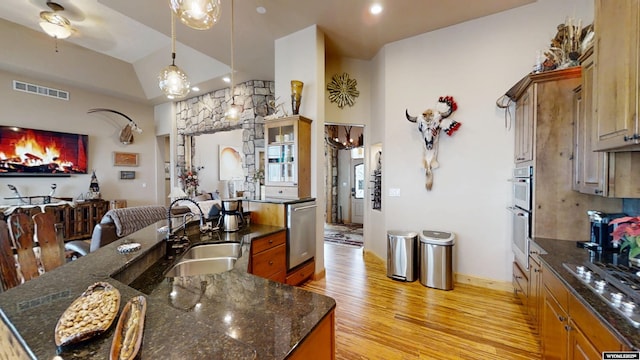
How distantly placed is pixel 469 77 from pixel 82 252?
509cm

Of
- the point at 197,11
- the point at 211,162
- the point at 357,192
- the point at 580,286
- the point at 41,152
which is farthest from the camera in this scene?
the point at 211,162

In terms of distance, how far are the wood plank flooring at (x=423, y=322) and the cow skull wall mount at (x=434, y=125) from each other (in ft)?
4.81

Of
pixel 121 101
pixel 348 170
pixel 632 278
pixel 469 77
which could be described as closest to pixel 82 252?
pixel 632 278

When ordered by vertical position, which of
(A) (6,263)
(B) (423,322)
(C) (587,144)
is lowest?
(B) (423,322)

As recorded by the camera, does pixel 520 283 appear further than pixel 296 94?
No

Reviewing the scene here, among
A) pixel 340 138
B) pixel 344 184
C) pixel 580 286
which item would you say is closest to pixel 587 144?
pixel 580 286

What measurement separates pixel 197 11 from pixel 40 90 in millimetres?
6254

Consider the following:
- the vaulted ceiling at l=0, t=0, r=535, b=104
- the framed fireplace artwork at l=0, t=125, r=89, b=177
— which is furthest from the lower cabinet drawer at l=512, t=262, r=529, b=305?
the framed fireplace artwork at l=0, t=125, r=89, b=177

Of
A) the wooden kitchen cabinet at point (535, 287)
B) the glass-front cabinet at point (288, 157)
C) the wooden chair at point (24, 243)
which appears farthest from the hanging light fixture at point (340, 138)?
the wooden chair at point (24, 243)

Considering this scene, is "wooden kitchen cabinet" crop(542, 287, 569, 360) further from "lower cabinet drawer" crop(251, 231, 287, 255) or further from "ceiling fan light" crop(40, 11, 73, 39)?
"ceiling fan light" crop(40, 11, 73, 39)

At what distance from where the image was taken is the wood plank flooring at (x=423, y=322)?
79.3 inches

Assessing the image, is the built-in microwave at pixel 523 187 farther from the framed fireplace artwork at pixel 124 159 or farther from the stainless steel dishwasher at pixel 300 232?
the framed fireplace artwork at pixel 124 159

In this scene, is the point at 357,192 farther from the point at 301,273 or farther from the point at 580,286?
the point at 580,286

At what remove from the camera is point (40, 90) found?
520cm
